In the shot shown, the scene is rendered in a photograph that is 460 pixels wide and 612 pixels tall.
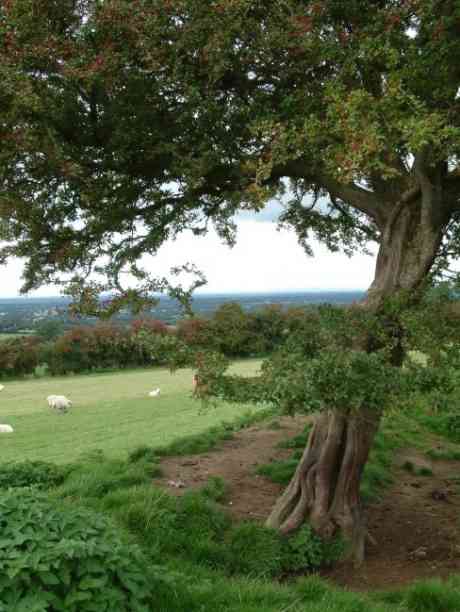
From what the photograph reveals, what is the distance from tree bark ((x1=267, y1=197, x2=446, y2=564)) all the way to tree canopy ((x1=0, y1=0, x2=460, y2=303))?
0.04 m

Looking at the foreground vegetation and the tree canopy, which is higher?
the tree canopy

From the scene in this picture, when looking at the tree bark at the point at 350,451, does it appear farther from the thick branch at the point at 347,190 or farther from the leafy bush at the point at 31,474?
the leafy bush at the point at 31,474

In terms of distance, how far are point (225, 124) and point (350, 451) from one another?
14.7ft

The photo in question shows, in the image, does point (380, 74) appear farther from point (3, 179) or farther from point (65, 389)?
point (65, 389)

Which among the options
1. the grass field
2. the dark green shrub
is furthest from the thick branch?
the dark green shrub

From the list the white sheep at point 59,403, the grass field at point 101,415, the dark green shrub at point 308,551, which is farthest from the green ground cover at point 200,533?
the white sheep at point 59,403

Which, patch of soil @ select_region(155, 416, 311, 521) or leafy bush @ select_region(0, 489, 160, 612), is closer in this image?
leafy bush @ select_region(0, 489, 160, 612)

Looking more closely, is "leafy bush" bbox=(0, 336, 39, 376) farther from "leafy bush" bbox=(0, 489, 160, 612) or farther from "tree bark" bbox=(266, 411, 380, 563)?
"leafy bush" bbox=(0, 489, 160, 612)

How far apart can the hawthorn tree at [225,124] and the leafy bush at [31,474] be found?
3175 millimetres

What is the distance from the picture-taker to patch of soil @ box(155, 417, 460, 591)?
7465 millimetres

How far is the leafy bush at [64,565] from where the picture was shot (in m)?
4.00

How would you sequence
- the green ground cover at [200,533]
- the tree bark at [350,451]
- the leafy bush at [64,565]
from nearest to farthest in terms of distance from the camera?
the leafy bush at [64,565] < the green ground cover at [200,533] < the tree bark at [350,451]

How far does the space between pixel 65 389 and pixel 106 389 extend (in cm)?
232

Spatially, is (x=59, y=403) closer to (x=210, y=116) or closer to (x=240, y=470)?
(x=240, y=470)
